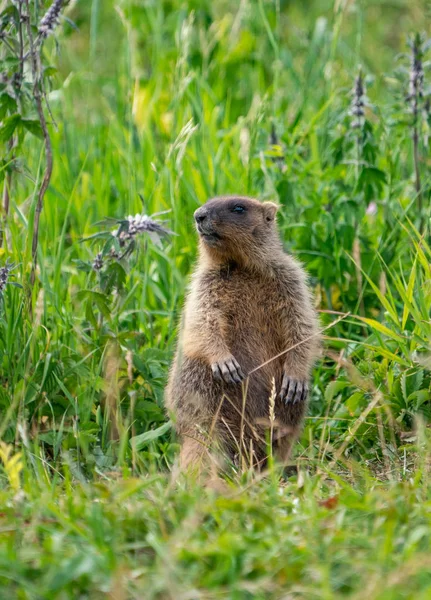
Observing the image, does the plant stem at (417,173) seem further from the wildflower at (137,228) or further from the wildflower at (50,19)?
the wildflower at (50,19)

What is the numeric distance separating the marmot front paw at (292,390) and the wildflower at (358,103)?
5.64ft

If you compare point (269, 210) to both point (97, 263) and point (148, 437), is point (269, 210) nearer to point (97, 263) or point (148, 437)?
point (97, 263)

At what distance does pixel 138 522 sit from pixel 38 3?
2785 mm

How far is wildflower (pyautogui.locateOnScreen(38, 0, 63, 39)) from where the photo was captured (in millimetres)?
4332

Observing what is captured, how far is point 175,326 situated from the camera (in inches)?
206

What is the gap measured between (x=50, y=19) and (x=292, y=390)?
6.91 ft

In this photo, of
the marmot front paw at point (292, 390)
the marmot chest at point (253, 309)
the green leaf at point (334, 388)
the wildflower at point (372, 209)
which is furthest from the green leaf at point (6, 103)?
the wildflower at point (372, 209)

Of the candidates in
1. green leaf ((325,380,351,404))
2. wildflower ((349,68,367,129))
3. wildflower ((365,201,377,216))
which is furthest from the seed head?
green leaf ((325,380,351,404))

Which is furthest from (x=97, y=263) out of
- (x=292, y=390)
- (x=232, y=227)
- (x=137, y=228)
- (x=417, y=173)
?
(x=417, y=173)

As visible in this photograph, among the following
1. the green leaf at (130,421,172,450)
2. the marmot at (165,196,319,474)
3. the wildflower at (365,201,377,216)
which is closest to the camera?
the green leaf at (130,421,172,450)

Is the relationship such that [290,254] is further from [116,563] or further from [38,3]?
[116,563]

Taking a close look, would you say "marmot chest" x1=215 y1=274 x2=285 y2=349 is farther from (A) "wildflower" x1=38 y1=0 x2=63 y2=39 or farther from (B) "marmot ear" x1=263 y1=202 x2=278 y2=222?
(A) "wildflower" x1=38 y1=0 x2=63 y2=39

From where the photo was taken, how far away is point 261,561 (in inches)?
101

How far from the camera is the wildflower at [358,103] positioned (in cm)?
530
